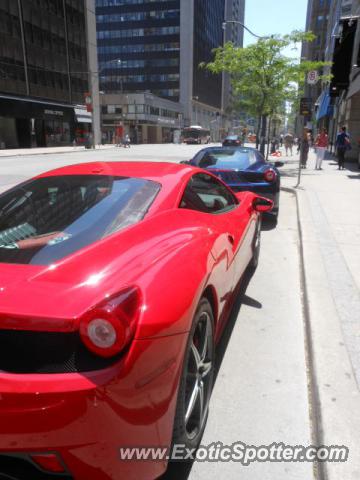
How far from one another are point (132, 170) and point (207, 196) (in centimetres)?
79

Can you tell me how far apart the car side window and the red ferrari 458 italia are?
1.90ft

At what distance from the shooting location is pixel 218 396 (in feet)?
9.27

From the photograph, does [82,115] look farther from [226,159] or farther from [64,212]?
[64,212]

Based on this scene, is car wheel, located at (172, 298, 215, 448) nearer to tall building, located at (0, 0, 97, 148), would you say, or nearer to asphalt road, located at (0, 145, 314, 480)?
asphalt road, located at (0, 145, 314, 480)

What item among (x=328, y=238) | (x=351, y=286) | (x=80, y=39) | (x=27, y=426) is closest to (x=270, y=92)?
(x=328, y=238)

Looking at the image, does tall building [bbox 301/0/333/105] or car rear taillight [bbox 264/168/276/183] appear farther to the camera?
tall building [bbox 301/0/333/105]

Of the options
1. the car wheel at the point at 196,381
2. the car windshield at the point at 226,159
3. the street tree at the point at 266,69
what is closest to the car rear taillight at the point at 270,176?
the car windshield at the point at 226,159

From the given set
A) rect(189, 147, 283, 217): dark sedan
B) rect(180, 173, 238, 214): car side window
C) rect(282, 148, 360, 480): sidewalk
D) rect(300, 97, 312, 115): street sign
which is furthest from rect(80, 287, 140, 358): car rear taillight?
rect(300, 97, 312, 115): street sign

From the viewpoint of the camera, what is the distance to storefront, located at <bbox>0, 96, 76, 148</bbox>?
129ft

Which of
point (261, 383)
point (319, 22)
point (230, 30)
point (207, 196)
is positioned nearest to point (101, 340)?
point (261, 383)

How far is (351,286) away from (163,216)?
2.76 metres

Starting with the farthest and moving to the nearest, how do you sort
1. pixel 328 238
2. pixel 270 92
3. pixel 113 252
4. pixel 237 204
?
pixel 270 92 < pixel 328 238 < pixel 237 204 < pixel 113 252

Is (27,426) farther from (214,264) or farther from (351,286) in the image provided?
(351,286)

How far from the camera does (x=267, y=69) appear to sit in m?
16.9
